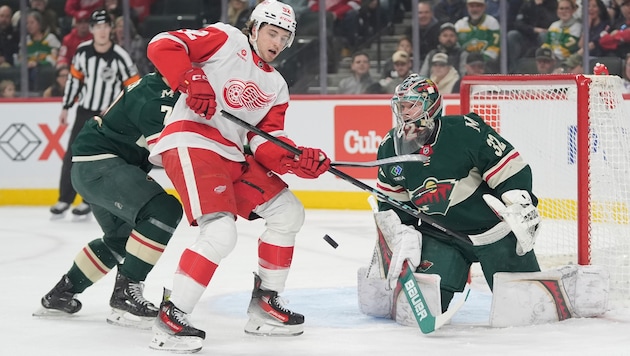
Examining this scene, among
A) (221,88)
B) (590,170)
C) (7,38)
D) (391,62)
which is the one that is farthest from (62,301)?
(7,38)

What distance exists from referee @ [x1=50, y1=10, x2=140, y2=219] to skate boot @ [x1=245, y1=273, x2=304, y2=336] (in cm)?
358

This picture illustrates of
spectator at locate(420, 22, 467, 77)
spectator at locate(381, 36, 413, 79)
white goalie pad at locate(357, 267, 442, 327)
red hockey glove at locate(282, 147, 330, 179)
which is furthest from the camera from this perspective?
spectator at locate(381, 36, 413, 79)

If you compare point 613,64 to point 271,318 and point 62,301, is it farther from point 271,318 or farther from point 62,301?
point 62,301

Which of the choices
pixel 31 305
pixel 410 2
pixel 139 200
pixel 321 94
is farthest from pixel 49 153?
pixel 139 200

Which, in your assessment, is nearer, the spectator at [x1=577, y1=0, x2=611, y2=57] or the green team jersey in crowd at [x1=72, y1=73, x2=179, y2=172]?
the green team jersey in crowd at [x1=72, y1=73, x2=179, y2=172]

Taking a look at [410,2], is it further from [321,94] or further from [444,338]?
[444,338]

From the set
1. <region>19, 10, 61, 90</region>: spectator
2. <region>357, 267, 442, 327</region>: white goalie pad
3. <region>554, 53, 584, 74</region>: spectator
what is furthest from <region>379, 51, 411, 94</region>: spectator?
<region>357, 267, 442, 327</region>: white goalie pad

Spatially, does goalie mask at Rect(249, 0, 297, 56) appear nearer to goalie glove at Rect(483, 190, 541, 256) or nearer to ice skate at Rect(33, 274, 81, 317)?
goalie glove at Rect(483, 190, 541, 256)

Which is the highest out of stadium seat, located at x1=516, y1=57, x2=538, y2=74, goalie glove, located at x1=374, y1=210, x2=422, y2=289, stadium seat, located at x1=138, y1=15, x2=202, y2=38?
stadium seat, located at x1=138, y1=15, x2=202, y2=38

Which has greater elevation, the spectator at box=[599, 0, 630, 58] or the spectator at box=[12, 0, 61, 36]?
the spectator at box=[12, 0, 61, 36]

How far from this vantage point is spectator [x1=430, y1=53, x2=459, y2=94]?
24.0 feet

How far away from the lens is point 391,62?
298 inches

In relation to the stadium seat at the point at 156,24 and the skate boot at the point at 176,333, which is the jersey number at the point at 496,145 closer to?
the skate boot at the point at 176,333

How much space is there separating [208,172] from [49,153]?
4671 mm
